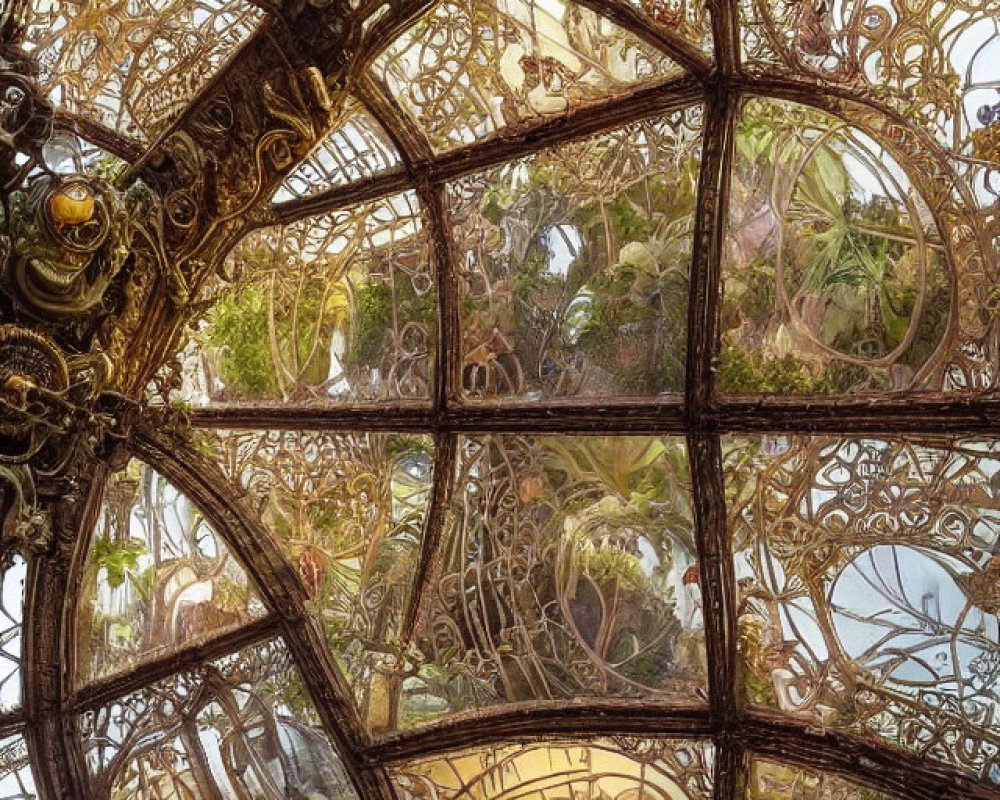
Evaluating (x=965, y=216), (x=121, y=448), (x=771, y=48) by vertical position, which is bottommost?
(x=121, y=448)

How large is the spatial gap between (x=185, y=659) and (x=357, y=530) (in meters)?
1.67

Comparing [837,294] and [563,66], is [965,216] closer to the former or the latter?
[837,294]

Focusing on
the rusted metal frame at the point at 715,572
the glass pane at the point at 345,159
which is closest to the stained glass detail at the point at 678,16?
the glass pane at the point at 345,159

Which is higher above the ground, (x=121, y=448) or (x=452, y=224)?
(x=452, y=224)

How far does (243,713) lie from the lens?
11.6 metres

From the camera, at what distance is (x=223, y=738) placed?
11617 millimetres

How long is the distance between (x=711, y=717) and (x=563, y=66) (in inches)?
191

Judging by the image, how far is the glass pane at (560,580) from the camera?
11.2 m

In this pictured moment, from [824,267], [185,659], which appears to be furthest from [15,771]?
[824,267]

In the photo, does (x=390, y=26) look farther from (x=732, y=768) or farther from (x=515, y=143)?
(x=732, y=768)

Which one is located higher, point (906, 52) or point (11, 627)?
point (906, 52)

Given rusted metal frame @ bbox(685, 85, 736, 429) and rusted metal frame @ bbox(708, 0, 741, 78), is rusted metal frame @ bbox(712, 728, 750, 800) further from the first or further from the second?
rusted metal frame @ bbox(708, 0, 741, 78)

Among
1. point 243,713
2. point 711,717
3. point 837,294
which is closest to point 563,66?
point 837,294

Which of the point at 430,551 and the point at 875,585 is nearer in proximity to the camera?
the point at 875,585
